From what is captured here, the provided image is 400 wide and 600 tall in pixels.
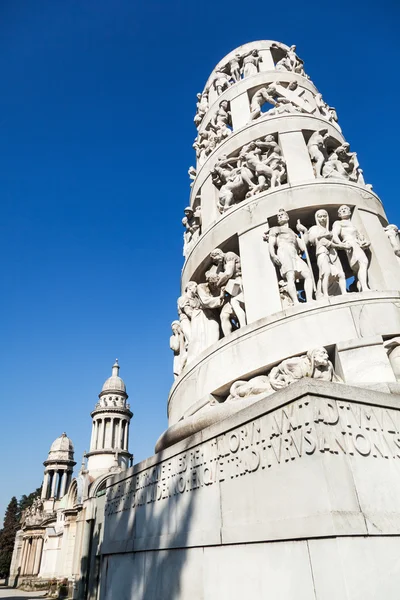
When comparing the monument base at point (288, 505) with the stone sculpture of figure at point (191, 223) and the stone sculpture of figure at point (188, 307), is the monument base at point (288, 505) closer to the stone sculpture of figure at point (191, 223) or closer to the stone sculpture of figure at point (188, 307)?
the stone sculpture of figure at point (188, 307)

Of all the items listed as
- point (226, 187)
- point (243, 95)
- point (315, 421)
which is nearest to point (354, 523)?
point (315, 421)

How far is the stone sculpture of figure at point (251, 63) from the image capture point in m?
15.6

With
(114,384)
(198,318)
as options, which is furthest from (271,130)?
(114,384)

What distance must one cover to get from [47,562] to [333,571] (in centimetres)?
6486

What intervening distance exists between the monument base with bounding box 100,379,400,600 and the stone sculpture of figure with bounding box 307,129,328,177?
7388 mm

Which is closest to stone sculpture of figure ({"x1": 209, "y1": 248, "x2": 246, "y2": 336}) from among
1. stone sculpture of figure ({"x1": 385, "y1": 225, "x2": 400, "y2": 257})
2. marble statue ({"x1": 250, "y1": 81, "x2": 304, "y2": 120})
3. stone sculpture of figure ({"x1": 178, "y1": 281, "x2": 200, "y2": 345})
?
stone sculpture of figure ({"x1": 178, "y1": 281, "x2": 200, "y2": 345})

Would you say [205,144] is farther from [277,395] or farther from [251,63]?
[277,395]

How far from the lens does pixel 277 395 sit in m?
4.62

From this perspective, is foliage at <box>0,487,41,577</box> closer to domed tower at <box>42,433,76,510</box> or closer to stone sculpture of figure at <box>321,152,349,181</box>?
domed tower at <box>42,433,76,510</box>

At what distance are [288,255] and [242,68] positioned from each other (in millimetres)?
11741

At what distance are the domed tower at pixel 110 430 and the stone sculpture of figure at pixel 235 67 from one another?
174ft

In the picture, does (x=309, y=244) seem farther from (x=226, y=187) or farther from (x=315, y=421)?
(x=315, y=421)

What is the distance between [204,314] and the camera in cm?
948

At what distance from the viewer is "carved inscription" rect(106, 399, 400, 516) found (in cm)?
410
